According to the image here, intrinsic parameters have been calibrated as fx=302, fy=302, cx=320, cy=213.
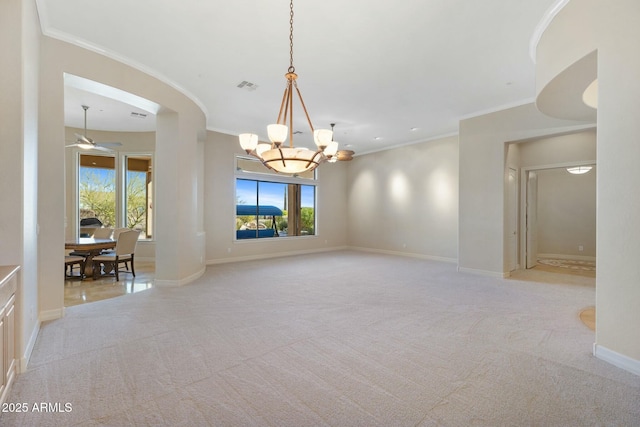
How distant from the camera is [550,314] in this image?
12.9 feet

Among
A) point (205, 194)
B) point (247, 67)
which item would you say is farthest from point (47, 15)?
point (205, 194)

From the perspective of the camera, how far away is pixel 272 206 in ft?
29.9

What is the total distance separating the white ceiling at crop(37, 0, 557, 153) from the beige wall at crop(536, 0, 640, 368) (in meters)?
0.72

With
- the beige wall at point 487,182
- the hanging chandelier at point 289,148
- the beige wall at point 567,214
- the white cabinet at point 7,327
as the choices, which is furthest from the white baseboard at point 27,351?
the beige wall at point 567,214

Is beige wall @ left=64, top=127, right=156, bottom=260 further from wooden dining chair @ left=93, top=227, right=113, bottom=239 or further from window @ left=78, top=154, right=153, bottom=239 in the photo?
wooden dining chair @ left=93, top=227, right=113, bottom=239

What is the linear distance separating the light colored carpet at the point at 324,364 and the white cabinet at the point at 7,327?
0.14 m

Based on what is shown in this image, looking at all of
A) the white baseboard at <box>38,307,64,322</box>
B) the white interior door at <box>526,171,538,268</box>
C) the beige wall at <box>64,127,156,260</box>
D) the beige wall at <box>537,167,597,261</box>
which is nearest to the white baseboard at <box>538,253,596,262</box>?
the beige wall at <box>537,167,597,261</box>

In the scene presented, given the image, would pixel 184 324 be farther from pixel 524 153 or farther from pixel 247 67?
pixel 524 153

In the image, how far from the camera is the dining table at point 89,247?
534cm

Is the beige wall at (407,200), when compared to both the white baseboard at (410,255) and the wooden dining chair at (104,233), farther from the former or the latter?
the wooden dining chair at (104,233)

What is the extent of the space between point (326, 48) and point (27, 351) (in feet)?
14.4

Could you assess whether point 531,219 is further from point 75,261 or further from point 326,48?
point 75,261

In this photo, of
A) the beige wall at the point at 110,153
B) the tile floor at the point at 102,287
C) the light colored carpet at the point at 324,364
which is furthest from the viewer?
the beige wall at the point at 110,153

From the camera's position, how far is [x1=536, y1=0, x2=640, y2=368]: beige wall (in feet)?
8.05
